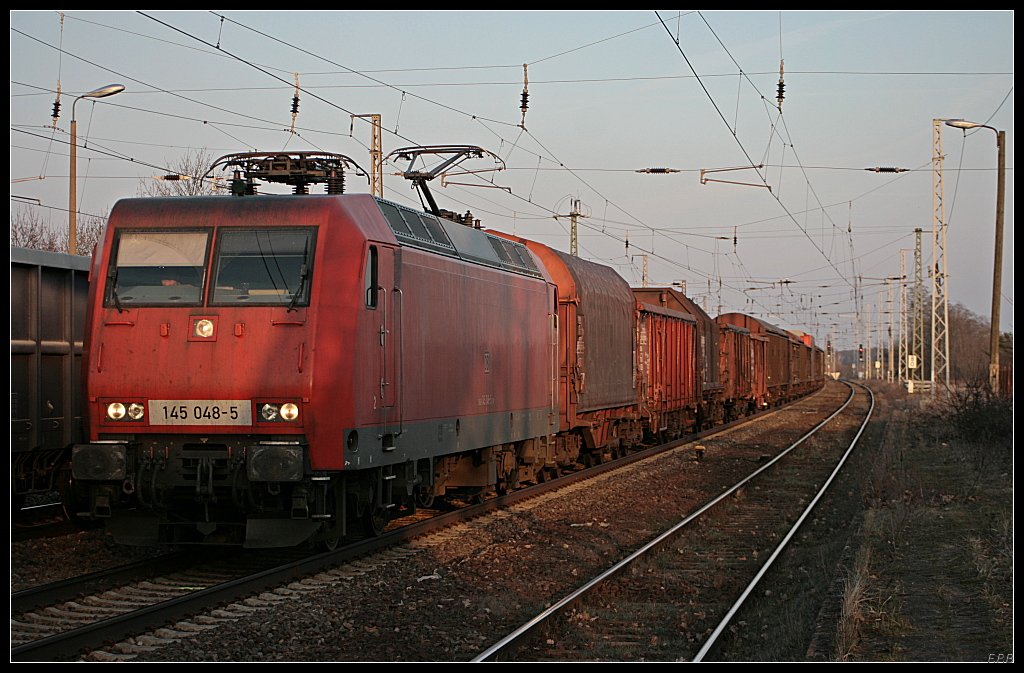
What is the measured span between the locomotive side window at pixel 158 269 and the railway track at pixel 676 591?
4.54 m

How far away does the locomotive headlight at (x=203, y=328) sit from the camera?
10023 millimetres

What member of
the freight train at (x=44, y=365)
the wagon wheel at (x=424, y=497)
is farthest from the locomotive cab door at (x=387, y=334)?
the freight train at (x=44, y=365)

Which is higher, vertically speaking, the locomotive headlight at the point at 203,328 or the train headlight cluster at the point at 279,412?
the locomotive headlight at the point at 203,328

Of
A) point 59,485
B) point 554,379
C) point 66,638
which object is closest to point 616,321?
point 554,379

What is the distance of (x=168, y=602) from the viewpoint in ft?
28.3

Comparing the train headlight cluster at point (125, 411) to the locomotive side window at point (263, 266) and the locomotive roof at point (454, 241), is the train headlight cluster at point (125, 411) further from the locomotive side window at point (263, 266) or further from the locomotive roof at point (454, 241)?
the locomotive roof at point (454, 241)

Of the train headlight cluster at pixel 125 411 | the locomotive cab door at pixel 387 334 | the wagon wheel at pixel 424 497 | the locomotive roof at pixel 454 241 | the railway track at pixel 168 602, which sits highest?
the locomotive roof at pixel 454 241

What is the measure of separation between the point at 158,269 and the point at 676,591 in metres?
5.87

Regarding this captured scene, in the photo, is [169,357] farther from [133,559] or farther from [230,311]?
[133,559]

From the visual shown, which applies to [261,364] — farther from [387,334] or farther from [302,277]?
[387,334]

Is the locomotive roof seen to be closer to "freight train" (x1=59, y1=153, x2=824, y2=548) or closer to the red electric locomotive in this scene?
"freight train" (x1=59, y1=153, x2=824, y2=548)

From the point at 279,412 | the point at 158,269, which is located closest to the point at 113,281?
the point at 158,269

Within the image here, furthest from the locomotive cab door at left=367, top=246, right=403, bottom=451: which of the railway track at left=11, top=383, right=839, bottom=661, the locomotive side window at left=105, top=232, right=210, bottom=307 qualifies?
the locomotive side window at left=105, top=232, right=210, bottom=307

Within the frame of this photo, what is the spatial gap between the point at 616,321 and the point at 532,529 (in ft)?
27.1
